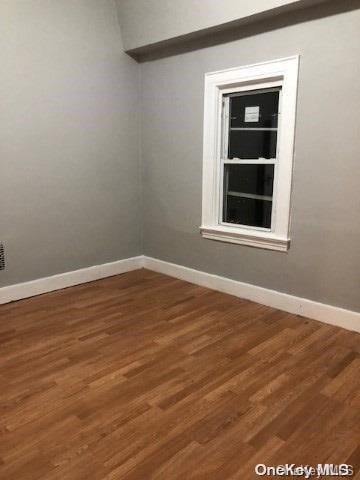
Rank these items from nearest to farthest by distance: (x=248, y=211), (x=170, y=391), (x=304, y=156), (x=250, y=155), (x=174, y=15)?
(x=170, y=391) < (x=304, y=156) < (x=174, y=15) < (x=250, y=155) < (x=248, y=211)

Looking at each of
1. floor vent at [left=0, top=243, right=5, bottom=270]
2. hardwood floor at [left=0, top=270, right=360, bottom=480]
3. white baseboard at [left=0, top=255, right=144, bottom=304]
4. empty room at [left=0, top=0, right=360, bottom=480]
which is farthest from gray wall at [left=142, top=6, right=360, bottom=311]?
floor vent at [left=0, top=243, right=5, bottom=270]

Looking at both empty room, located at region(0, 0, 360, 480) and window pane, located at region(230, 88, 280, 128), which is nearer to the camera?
empty room, located at region(0, 0, 360, 480)

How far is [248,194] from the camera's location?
11.8ft

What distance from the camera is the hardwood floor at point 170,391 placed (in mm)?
1707

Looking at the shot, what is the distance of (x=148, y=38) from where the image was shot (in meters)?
3.70

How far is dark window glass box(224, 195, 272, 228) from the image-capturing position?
3492 mm

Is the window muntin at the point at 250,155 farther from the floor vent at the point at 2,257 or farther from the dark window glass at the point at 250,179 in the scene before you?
the floor vent at the point at 2,257

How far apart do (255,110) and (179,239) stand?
1.47 metres

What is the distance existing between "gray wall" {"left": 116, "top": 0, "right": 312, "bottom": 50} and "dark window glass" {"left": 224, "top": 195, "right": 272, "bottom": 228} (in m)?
1.48

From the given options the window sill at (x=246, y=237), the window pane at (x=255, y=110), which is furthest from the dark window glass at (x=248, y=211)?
the window pane at (x=255, y=110)

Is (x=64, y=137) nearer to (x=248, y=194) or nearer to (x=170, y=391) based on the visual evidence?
(x=248, y=194)

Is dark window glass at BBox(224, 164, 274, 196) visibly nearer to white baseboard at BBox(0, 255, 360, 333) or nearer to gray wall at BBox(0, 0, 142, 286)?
white baseboard at BBox(0, 255, 360, 333)

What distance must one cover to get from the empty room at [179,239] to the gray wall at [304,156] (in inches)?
0.6

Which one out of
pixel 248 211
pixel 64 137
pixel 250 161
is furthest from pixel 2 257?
pixel 250 161
